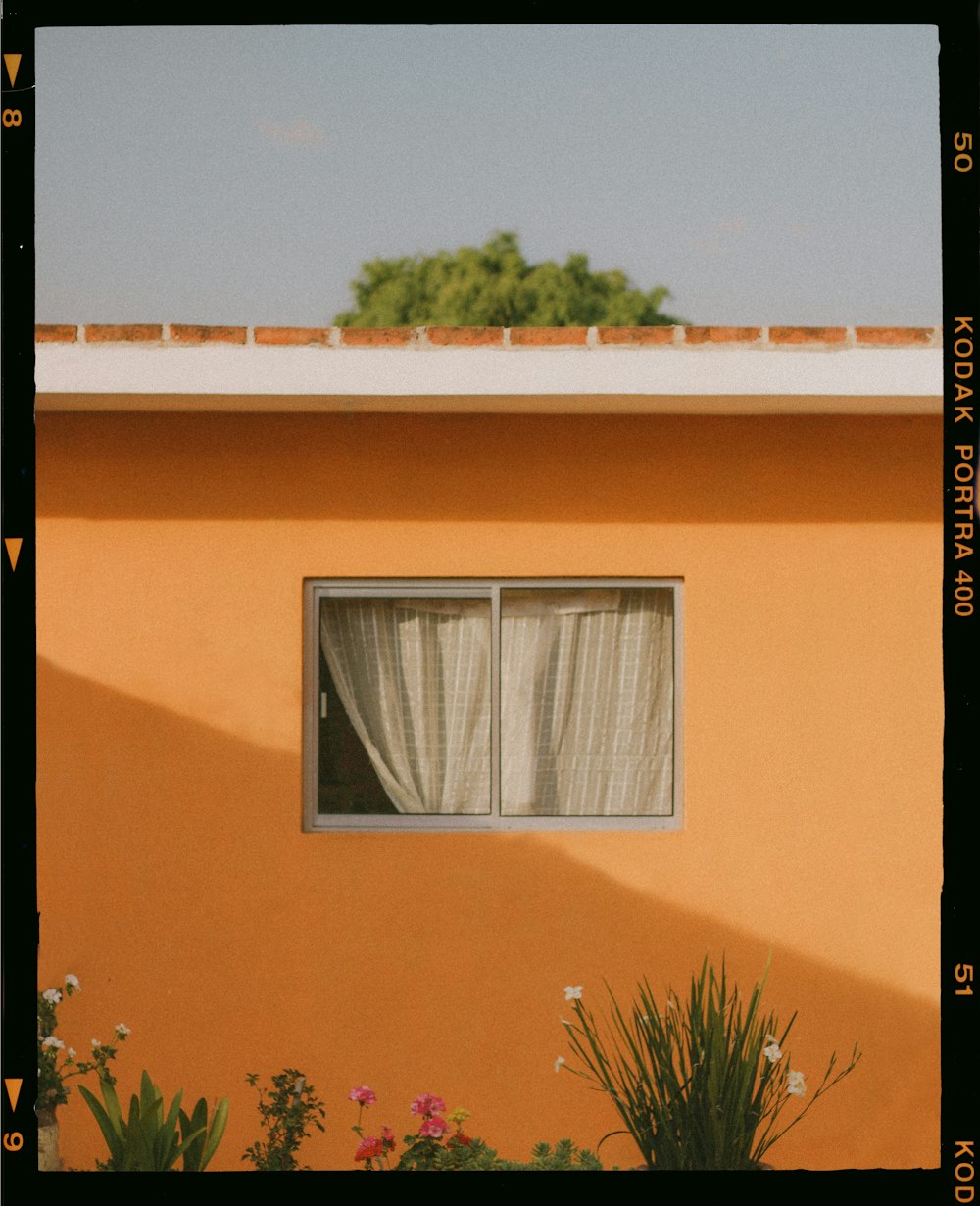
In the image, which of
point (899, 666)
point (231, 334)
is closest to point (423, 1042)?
point (899, 666)

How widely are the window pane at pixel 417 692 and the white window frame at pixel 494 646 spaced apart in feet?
0.16

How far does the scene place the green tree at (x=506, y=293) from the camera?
30.3 meters

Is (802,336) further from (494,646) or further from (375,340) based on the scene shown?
(494,646)

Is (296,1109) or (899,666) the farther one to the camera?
(899,666)

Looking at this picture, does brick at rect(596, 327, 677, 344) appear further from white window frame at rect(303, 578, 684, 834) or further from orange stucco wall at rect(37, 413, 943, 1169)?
white window frame at rect(303, 578, 684, 834)

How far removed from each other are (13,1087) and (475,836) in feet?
9.17

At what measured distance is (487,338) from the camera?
5062mm

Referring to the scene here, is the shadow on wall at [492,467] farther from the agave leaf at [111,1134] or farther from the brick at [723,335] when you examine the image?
the agave leaf at [111,1134]

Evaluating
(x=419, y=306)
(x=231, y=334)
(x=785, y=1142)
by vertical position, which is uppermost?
(x=419, y=306)

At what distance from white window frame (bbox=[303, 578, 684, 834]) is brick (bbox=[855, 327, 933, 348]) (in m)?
1.21

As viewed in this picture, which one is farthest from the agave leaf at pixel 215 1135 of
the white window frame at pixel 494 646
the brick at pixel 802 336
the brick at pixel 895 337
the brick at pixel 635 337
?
the brick at pixel 895 337

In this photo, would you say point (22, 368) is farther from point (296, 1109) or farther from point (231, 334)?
point (296, 1109)
